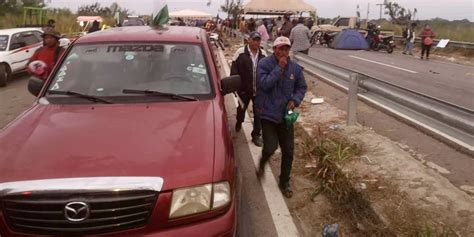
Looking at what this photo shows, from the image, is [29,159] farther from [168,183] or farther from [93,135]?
[168,183]

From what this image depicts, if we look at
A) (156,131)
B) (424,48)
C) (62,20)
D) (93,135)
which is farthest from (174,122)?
(62,20)

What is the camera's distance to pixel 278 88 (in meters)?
4.68

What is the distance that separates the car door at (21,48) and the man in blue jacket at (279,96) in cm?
1089

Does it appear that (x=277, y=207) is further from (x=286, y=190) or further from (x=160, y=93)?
(x=160, y=93)

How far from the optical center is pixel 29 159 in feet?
9.16

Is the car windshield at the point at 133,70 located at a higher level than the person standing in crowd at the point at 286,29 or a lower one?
lower

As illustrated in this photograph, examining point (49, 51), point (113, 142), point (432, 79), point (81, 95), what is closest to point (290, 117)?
point (81, 95)

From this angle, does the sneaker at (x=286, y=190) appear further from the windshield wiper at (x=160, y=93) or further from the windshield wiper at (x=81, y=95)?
the windshield wiper at (x=81, y=95)

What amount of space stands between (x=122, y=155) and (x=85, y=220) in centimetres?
46

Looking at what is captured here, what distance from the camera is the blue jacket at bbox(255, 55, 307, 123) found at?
4648mm

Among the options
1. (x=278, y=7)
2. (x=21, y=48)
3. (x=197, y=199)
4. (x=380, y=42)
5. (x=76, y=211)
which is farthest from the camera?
(x=278, y=7)

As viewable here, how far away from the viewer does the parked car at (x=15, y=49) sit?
1279cm

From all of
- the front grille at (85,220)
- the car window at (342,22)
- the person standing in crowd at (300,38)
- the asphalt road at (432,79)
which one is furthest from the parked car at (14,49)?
the car window at (342,22)

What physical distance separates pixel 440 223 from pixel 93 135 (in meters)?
2.81
